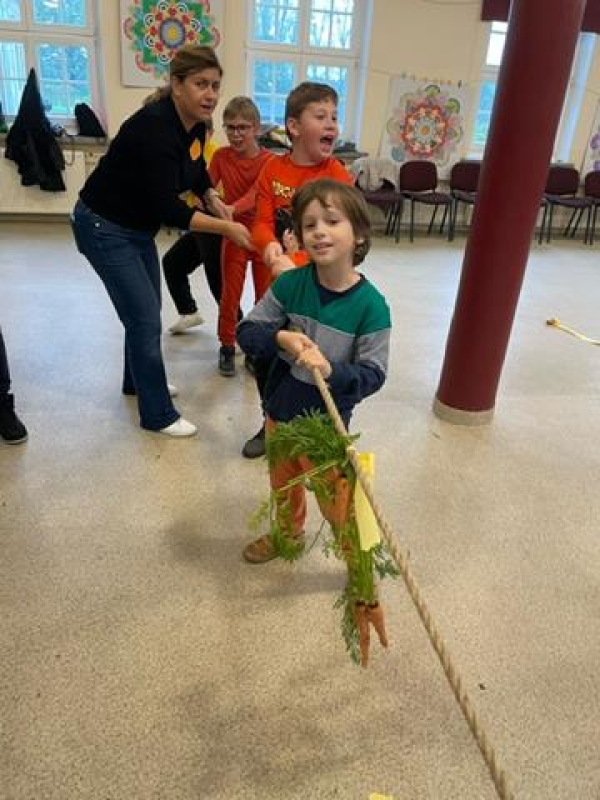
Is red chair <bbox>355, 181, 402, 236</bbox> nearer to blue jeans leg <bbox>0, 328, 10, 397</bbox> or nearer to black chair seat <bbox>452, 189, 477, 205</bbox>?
black chair seat <bbox>452, 189, 477, 205</bbox>

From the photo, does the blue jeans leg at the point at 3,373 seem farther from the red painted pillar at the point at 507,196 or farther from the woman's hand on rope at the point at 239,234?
the red painted pillar at the point at 507,196

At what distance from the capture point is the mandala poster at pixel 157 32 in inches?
225

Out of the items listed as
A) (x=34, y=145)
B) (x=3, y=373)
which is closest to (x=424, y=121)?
(x=34, y=145)

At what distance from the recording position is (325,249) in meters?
1.43

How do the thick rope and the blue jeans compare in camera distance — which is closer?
the thick rope

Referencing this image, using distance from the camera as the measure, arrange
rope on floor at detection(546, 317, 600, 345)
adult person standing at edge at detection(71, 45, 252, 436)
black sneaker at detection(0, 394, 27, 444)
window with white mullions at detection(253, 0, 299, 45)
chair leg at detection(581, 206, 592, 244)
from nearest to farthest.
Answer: adult person standing at edge at detection(71, 45, 252, 436)
black sneaker at detection(0, 394, 27, 444)
rope on floor at detection(546, 317, 600, 345)
window with white mullions at detection(253, 0, 299, 45)
chair leg at detection(581, 206, 592, 244)

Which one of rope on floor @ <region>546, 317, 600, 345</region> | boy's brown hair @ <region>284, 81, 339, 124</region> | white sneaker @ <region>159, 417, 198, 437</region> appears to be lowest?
white sneaker @ <region>159, 417, 198, 437</region>

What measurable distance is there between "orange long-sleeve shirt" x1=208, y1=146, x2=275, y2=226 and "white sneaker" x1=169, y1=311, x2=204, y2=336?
83 centimetres

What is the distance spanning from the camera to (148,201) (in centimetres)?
216

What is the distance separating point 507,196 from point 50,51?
541 centimetres

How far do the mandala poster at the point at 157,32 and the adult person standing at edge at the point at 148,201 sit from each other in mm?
4197

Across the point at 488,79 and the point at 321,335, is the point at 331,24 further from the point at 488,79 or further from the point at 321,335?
the point at 321,335

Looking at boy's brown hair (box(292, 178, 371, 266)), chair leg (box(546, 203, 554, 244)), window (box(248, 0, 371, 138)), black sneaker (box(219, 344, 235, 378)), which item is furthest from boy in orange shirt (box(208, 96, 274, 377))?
chair leg (box(546, 203, 554, 244))

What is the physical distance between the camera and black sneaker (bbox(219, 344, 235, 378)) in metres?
3.20
